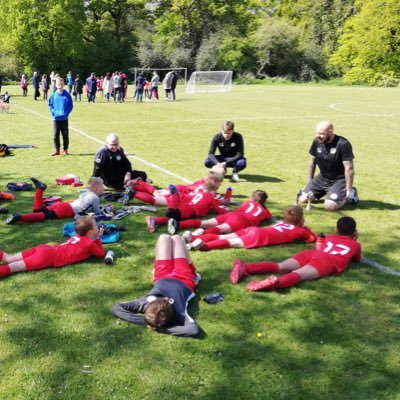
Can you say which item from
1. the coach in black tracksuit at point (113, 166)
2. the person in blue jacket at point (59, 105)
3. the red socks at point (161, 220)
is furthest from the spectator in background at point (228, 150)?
the person in blue jacket at point (59, 105)

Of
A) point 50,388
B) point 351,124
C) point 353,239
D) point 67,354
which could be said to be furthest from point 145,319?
point 351,124

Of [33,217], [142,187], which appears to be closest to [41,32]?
[142,187]

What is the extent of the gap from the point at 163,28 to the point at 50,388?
266 ft

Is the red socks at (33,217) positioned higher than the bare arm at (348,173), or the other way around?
the bare arm at (348,173)

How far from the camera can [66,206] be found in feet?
25.5

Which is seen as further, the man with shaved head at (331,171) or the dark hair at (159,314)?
the man with shaved head at (331,171)

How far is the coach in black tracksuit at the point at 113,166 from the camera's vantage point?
9273mm

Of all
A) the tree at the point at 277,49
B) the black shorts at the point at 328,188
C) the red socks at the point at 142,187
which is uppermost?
the tree at the point at 277,49

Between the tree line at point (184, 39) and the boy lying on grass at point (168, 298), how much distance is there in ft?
165

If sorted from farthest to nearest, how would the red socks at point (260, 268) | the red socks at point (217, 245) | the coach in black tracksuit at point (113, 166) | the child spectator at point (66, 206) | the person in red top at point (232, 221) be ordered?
1. the coach in black tracksuit at point (113, 166)
2. the child spectator at point (66, 206)
3. the person in red top at point (232, 221)
4. the red socks at point (217, 245)
5. the red socks at point (260, 268)

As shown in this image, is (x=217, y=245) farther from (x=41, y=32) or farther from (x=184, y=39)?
(x=184, y=39)

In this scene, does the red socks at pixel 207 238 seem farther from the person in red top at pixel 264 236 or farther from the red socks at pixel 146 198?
the red socks at pixel 146 198

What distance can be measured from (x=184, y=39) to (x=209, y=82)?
2790 cm

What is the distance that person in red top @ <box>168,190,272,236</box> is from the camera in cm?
708
